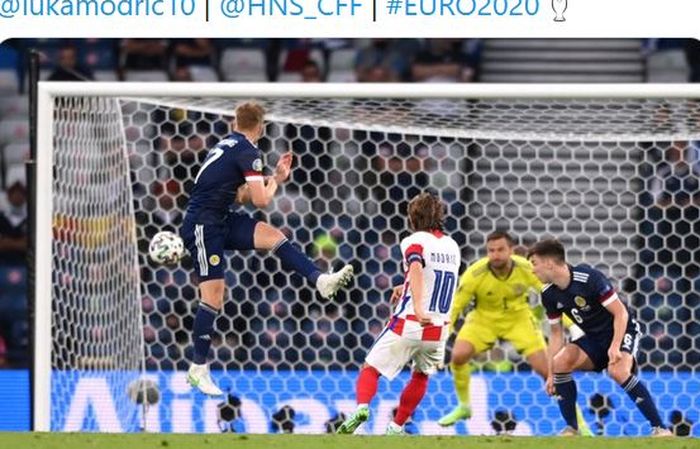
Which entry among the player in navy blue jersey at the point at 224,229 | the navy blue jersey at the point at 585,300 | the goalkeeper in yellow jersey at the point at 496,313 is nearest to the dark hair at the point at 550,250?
the navy blue jersey at the point at 585,300

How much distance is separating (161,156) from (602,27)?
2978 mm

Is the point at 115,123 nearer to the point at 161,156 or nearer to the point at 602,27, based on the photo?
the point at 161,156

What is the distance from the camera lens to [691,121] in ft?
34.9

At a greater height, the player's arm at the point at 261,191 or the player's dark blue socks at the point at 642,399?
the player's arm at the point at 261,191

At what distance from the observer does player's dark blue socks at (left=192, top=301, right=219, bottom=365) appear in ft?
28.6

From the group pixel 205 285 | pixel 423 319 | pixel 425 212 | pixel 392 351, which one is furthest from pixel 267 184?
pixel 392 351

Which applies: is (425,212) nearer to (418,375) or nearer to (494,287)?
(418,375)

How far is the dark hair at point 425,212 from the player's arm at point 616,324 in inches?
43.9

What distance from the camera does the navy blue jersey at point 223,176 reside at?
8461 mm

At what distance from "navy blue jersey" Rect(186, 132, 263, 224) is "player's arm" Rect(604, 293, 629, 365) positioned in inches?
82.2

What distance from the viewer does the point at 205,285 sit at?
871 cm

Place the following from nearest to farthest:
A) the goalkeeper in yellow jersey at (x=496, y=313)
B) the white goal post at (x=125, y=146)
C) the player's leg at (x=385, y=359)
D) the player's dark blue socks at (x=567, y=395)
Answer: the player's leg at (x=385, y=359)
the white goal post at (x=125, y=146)
the player's dark blue socks at (x=567, y=395)
the goalkeeper in yellow jersey at (x=496, y=313)

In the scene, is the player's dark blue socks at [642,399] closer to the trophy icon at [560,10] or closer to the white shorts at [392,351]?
the white shorts at [392,351]

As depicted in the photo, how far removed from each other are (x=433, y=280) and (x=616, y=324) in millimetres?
1071
